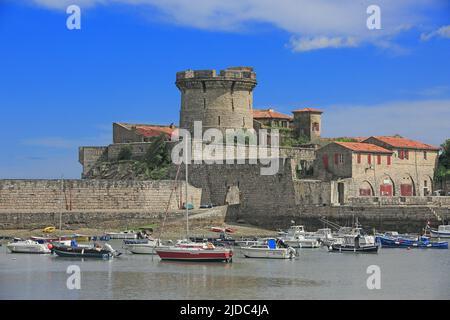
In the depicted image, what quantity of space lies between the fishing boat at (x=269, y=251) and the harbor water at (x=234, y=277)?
444 millimetres

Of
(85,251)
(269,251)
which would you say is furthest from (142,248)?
(269,251)

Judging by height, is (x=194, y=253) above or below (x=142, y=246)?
below

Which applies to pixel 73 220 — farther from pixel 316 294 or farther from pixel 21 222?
pixel 316 294

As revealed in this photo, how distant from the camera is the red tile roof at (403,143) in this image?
6750cm

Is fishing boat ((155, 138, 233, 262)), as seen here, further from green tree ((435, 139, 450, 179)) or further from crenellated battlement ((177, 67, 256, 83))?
green tree ((435, 139, 450, 179))

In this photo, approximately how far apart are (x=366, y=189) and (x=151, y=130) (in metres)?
15.0

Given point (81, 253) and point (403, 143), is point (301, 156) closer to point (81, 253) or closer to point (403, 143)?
point (403, 143)

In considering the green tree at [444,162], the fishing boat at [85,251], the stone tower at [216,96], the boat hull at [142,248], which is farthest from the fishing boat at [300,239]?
the green tree at [444,162]

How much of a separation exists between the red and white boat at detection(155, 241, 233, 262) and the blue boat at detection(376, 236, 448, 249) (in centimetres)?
1112

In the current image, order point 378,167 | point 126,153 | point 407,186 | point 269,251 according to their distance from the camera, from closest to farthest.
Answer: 1. point 269,251
2. point 378,167
3. point 407,186
4. point 126,153

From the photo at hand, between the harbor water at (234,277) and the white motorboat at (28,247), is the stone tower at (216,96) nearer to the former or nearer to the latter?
the harbor water at (234,277)

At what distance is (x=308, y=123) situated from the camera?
7488 cm

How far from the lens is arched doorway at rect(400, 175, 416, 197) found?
6712 centimetres
